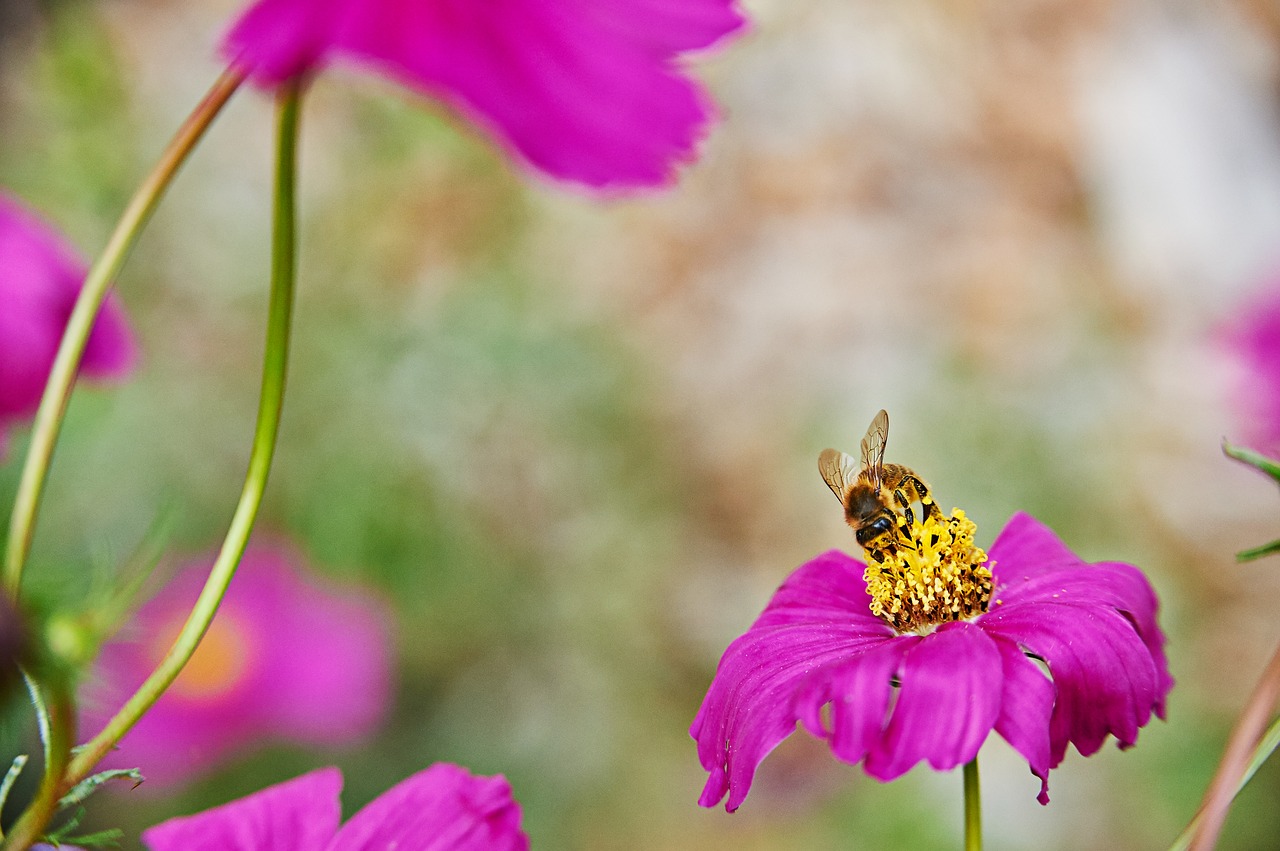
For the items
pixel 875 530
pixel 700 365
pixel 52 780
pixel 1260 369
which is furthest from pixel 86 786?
pixel 700 365

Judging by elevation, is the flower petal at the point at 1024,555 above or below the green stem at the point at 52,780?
below

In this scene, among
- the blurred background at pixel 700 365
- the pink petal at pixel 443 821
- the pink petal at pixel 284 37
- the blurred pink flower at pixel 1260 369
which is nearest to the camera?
the pink petal at pixel 284 37

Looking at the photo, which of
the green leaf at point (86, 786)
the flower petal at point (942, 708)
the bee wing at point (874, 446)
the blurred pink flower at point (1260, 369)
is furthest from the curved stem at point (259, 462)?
the blurred pink flower at point (1260, 369)

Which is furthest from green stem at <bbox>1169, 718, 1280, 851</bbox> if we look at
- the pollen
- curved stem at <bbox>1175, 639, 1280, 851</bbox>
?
the pollen

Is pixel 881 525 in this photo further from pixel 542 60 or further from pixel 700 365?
pixel 700 365

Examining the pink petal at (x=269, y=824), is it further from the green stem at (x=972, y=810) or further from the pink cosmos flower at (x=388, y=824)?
the green stem at (x=972, y=810)

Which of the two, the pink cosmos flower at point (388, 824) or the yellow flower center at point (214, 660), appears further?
the yellow flower center at point (214, 660)

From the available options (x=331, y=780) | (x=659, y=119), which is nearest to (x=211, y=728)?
(x=331, y=780)
